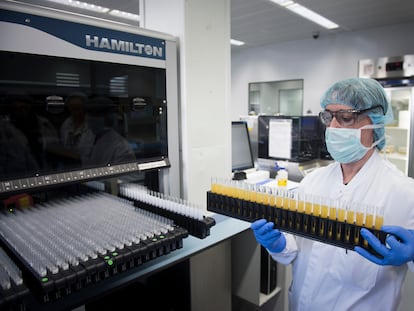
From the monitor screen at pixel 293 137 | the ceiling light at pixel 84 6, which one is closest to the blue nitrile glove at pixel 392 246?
the monitor screen at pixel 293 137

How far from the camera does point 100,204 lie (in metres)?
1.11

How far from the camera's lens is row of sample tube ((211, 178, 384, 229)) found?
0.89 m

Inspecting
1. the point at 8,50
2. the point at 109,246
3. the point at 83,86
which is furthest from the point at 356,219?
the point at 8,50

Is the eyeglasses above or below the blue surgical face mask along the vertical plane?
above

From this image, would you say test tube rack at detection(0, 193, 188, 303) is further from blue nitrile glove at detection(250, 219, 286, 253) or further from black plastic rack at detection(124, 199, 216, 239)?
blue nitrile glove at detection(250, 219, 286, 253)

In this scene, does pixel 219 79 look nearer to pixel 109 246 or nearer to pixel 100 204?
pixel 100 204

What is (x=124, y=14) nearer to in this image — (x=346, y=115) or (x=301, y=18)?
(x=301, y=18)

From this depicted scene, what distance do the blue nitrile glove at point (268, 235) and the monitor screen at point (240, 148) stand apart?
1113 millimetres

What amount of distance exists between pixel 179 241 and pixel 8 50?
74 cm

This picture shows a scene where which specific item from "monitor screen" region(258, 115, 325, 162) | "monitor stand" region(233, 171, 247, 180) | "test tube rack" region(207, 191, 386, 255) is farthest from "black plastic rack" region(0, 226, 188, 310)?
"monitor screen" region(258, 115, 325, 162)

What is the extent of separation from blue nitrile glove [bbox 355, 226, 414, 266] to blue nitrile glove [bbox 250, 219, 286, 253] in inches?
10.5

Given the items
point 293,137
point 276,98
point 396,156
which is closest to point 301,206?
point 293,137

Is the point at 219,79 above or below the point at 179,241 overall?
above

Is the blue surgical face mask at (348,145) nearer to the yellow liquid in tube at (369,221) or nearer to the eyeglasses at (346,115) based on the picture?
the eyeglasses at (346,115)
